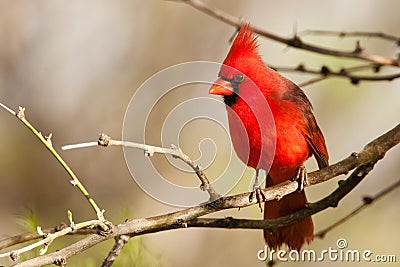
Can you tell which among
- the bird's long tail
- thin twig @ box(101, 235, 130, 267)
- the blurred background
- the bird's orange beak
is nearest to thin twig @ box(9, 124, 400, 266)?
thin twig @ box(101, 235, 130, 267)

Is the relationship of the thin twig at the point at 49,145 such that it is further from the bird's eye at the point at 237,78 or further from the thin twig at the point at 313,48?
the bird's eye at the point at 237,78

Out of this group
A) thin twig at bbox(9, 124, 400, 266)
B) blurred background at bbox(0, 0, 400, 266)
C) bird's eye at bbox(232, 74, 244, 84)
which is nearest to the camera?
thin twig at bbox(9, 124, 400, 266)

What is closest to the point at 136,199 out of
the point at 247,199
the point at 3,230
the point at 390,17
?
the point at 3,230

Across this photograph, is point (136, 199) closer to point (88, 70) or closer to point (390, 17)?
point (88, 70)

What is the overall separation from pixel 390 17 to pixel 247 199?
3.02 metres

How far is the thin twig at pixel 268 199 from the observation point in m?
1.52

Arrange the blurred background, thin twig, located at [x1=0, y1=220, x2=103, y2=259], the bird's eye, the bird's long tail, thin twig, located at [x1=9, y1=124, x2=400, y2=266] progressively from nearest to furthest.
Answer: thin twig, located at [x1=0, y1=220, x2=103, y2=259] < thin twig, located at [x1=9, y1=124, x2=400, y2=266] < the bird's long tail < the bird's eye < the blurred background

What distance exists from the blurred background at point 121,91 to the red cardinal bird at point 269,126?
1476mm

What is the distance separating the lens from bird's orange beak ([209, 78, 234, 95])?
7.41 ft

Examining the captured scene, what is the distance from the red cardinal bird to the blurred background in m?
1.48

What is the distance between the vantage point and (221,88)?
2264 millimetres

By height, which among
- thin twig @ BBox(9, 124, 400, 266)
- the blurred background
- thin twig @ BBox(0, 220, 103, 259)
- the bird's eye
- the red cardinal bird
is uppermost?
the blurred background

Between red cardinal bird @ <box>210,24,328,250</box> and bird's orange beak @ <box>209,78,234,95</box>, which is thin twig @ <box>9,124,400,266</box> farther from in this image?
bird's orange beak @ <box>209,78,234,95</box>

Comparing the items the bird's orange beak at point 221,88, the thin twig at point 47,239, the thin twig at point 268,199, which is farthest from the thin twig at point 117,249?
the bird's orange beak at point 221,88
